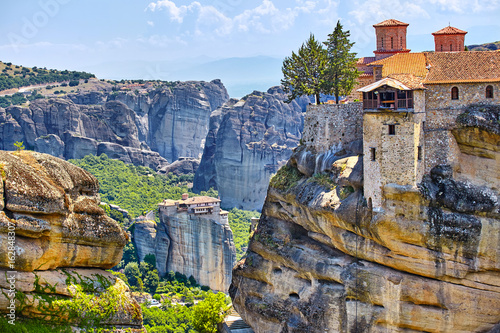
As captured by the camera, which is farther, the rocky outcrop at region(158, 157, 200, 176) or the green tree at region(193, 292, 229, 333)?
the rocky outcrop at region(158, 157, 200, 176)

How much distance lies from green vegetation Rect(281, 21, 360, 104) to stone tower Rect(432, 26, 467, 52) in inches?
242

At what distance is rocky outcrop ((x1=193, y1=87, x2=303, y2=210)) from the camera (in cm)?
14038

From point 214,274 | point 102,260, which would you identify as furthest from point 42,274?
point 214,274

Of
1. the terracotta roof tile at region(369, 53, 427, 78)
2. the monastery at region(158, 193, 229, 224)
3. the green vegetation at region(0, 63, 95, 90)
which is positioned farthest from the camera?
the green vegetation at region(0, 63, 95, 90)

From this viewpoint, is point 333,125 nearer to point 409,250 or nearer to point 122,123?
point 409,250

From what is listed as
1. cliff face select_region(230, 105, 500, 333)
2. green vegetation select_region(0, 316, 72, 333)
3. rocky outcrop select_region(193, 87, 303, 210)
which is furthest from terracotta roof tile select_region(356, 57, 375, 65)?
rocky outcrop select_region(193, 87, 303, 210)

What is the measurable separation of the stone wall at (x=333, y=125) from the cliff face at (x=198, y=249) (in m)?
49.4

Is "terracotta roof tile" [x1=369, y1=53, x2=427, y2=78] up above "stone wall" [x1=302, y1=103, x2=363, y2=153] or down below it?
above

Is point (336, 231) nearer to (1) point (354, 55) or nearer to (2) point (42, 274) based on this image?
(1) point (354, 55)

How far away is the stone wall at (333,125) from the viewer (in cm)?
4696

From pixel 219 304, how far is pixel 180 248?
41.0 meters

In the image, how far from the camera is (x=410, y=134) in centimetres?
3978

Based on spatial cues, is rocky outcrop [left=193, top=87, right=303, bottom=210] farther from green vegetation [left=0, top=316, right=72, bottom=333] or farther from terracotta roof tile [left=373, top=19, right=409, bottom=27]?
Answer: green vegetation [left=0, top=316, right=72, bottom=333]

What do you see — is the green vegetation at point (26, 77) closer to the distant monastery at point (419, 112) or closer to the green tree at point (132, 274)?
Result: the green tree at point (132, 274)
